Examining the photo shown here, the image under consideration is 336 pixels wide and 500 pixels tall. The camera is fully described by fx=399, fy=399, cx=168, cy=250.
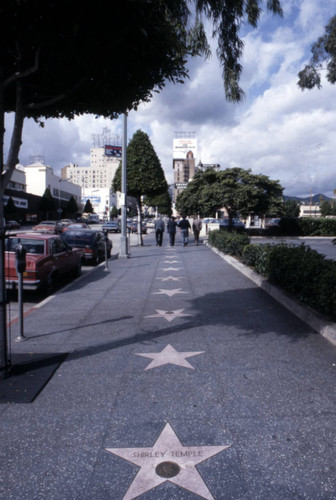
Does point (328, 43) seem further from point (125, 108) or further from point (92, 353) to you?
point (92, 353)

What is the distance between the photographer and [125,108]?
5.50 m

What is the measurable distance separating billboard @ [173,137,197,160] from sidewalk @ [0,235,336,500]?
133134 mm

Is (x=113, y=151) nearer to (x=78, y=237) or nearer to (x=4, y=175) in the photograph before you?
(x=78, y=237)

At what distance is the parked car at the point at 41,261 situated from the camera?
9.09 metres

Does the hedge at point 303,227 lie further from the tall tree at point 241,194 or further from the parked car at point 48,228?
the parked car at point 48,228

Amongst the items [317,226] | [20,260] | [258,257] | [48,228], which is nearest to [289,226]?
[317,226]

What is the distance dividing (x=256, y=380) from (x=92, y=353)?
86.2 inches

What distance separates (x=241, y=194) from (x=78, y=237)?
46.8ft

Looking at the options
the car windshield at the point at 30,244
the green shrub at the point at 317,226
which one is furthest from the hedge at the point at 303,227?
the car windshield at the point at 30,244

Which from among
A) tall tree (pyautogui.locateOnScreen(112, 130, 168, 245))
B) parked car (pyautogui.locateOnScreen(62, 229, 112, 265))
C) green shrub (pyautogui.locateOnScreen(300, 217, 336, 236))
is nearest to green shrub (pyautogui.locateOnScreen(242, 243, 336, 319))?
parked car (pyautogui.locateOnScreen(62, 229, 112, 265))

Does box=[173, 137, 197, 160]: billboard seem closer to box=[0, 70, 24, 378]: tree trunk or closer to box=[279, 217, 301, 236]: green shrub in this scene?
box=[279, 217, 301, 236]: green shrub

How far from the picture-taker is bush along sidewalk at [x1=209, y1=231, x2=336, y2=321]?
6126mm

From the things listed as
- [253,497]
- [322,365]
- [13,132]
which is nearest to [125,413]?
[253,497]

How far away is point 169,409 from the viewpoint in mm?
3725
